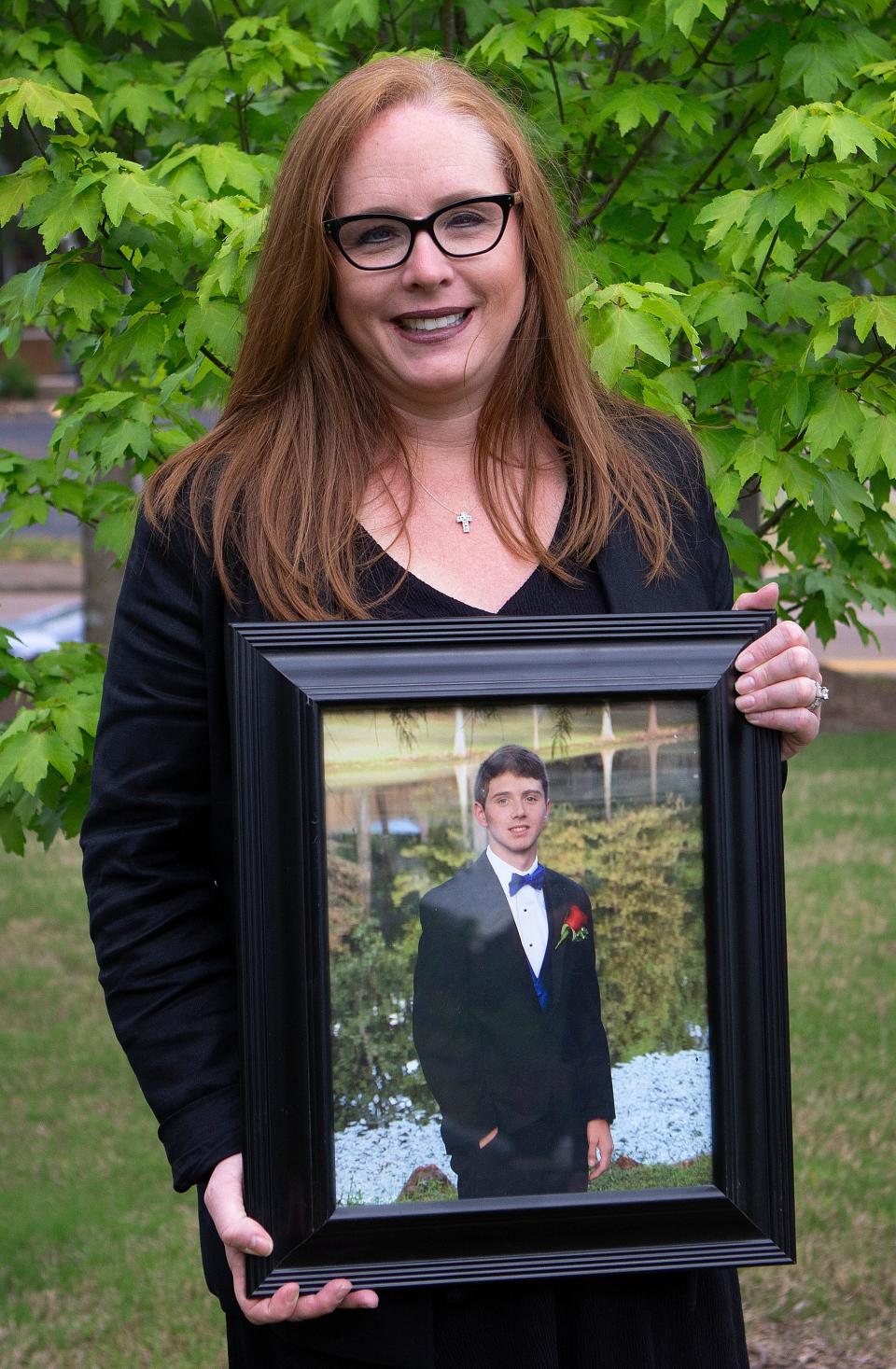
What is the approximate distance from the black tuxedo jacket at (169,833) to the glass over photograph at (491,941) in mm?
221

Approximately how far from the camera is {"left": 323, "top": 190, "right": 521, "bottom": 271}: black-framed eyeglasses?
1641 millimetres

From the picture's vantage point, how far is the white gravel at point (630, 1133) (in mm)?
1490

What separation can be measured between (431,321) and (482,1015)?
0.76 meters

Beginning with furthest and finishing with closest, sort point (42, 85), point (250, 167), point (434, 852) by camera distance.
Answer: point (250, 167) < point (42, 85) < point (434, 852)

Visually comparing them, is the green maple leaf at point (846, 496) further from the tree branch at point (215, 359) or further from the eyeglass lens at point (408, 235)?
the eyeglass lens at point (408, 235)

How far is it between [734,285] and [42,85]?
4.12 feet

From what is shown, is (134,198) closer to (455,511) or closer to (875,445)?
(455,511)

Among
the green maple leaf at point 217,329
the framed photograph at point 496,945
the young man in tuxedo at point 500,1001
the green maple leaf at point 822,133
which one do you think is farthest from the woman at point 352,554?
the green maple leaf at point 822,133

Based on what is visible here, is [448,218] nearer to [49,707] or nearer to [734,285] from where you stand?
[734,285]

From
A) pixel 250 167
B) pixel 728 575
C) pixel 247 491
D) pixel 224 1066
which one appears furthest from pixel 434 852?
pixel 250 167

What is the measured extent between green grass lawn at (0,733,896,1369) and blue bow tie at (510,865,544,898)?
3.06 metres

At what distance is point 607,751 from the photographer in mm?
1511

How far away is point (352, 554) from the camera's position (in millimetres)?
1688

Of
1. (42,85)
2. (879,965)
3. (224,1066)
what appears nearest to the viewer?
(224,1066)
